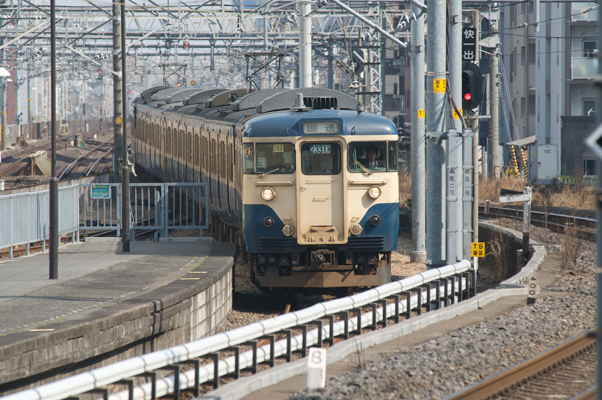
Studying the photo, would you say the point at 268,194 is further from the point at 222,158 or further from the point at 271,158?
the point at 222,158

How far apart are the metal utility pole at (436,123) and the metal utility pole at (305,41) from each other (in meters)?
10.4

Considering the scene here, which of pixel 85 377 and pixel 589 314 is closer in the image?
pixel 85 377

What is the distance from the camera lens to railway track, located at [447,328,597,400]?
22.4 ft

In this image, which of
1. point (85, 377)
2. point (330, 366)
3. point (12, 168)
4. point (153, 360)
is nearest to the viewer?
point (85, 377)

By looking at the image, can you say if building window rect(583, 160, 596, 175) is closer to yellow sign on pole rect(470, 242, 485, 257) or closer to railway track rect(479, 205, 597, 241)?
railway track rect(479, 205, 597, 241)

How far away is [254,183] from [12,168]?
28506mm

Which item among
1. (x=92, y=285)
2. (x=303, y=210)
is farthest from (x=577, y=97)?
(x=92, y=285)

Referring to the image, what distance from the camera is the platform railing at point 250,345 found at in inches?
241

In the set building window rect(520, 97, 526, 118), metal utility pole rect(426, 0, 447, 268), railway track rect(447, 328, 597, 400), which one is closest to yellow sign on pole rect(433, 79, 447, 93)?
metal utility pole rect(426, 0, 447, 268)

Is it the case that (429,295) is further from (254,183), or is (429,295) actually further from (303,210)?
(254,183)

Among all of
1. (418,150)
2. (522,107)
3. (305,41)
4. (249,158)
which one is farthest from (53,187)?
(522,107)

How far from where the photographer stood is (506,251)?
16.9 meters

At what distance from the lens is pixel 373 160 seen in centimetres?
1209

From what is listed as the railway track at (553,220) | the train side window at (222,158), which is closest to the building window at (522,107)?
the railway track at (553,220)
